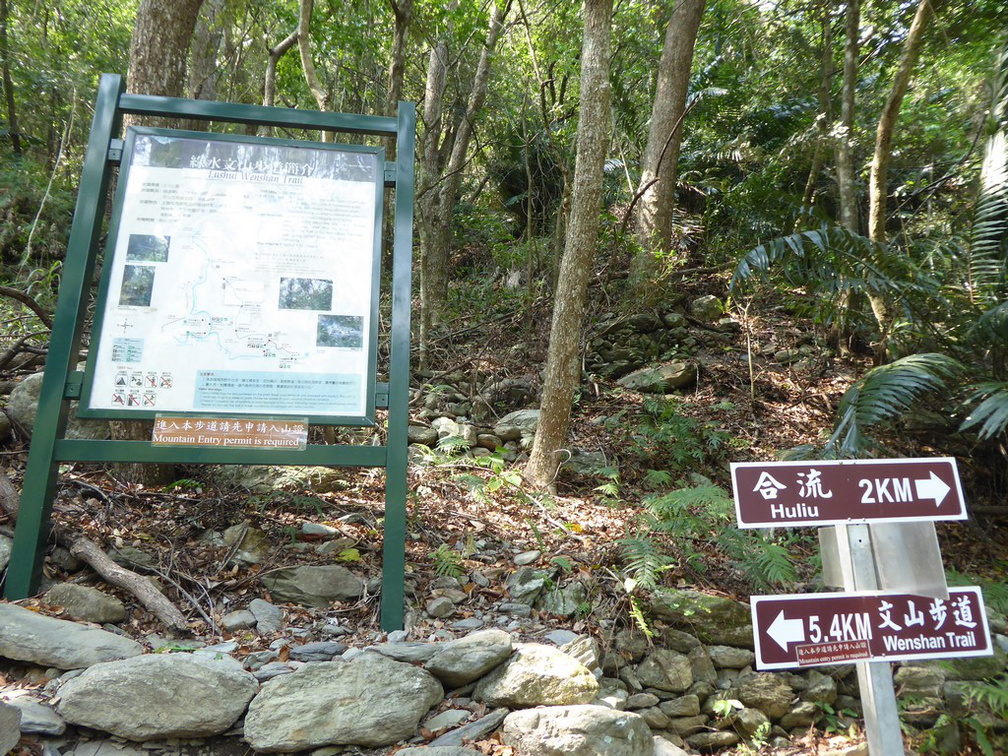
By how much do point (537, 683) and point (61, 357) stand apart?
2996mm

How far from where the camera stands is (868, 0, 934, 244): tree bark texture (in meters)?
6.18

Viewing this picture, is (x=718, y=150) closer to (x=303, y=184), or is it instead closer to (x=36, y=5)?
(x=303, y=184)

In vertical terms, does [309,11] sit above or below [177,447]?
above

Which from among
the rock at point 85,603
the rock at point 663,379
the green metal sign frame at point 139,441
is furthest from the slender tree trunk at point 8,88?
the rock at point 663,379

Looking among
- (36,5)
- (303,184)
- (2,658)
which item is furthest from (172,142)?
(36,5)

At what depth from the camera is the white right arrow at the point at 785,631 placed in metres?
2.18

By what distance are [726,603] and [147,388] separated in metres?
3.45

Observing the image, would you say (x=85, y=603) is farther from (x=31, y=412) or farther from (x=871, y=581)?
(x=871, y=581)

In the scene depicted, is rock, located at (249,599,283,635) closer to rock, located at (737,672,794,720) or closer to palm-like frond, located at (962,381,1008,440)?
rock, located at (737,672,794,720)

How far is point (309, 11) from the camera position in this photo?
6.33 meters

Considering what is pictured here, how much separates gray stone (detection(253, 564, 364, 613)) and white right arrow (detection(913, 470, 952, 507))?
2840 mm

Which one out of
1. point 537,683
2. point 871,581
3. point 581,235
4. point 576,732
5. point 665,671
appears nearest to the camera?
point 871,581

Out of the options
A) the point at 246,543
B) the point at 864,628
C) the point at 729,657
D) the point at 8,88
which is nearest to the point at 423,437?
the point at 246,543

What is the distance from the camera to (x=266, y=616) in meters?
3.53
